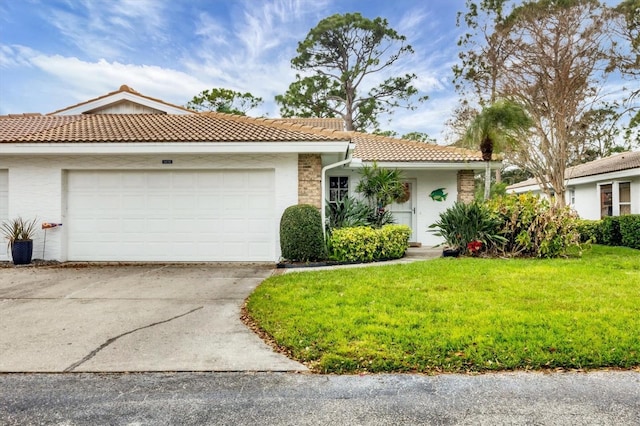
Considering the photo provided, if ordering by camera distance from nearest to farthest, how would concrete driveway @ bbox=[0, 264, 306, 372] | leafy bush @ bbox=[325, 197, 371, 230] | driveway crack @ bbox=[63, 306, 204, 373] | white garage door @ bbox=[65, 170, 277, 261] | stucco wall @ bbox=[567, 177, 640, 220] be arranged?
driveway crack @ bbox=[63, 306, 204, 373]
concrete driveway @ bbox=[0, 264, 306, 372]
white garage door @ bbox=[65, 170, 277, 261]
leafy bush @ bbox=[325, 197, 371, 230]
stucco wall @ bbox=[567, 177, 640, 220]

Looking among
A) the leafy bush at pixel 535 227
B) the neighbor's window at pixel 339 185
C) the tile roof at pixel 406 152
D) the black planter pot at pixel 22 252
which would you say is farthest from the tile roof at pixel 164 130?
the leafy bush at pixel 535 227

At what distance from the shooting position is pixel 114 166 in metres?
9.81

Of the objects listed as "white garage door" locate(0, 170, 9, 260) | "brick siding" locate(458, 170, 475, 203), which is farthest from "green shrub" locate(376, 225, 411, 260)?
"white garage door" locate(0, 170, 9, 260)

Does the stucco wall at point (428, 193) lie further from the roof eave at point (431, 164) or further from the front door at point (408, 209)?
the roof eave at point (431, 164)

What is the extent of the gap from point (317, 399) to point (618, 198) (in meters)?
17.4

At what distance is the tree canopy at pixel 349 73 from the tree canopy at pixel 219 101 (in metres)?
3.58

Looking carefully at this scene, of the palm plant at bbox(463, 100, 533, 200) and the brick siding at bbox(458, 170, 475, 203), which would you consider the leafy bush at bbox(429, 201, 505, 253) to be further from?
the brick siding at bbox(458, 170, 475, 203)

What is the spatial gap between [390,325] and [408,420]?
5.82 feet

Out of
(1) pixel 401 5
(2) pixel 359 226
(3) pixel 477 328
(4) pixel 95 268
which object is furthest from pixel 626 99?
(4) pixel 95 268

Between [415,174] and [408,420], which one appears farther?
[415,174]

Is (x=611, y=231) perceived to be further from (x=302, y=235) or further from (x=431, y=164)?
(x=302, y=235)

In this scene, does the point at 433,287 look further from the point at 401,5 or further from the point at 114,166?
the point at 401,5

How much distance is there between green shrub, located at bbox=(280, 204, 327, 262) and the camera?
8.97 meters

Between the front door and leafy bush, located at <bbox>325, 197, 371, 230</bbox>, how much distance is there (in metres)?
2.90
